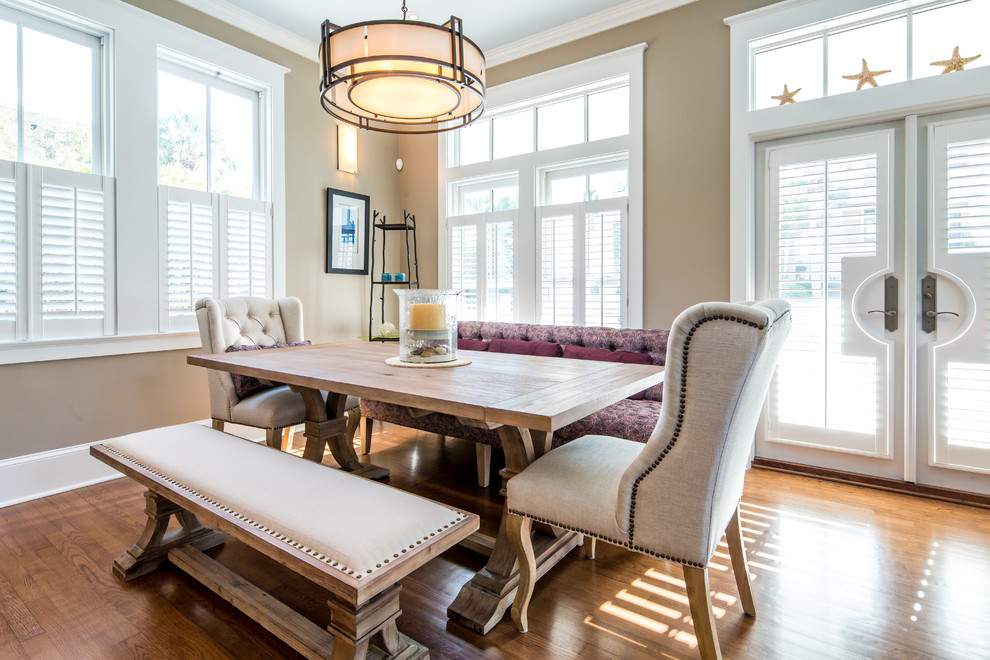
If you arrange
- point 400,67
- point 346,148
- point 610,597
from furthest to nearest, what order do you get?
point 346,148
point 400,67
point 610,597

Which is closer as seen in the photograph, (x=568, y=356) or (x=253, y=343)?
(x=253, y=343)

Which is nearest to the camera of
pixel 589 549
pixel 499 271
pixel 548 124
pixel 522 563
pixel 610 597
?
pixel 522 563

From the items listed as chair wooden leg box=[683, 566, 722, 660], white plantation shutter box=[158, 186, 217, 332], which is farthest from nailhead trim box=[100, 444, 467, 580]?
white plantation shutter box=[158, 186, 217, 332]

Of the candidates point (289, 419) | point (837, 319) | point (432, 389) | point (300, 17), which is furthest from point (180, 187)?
point (837, 319)

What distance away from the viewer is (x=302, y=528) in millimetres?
1160

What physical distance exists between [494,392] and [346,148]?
343 cm

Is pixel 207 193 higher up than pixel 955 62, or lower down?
lower down

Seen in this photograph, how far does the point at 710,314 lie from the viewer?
3.60 ft

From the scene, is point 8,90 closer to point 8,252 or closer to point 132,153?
point 132,153

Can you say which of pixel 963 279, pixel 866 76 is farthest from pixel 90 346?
pixel 963 279

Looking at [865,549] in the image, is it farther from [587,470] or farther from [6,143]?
[6,143]

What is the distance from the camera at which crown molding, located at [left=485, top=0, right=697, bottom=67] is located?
325 cm

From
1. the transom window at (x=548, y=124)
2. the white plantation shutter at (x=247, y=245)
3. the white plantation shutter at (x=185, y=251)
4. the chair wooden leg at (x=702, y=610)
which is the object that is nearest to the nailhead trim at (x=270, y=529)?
the chair wooden leg at (x=702, y=610)

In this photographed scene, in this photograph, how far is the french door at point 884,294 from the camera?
247 centimetres
